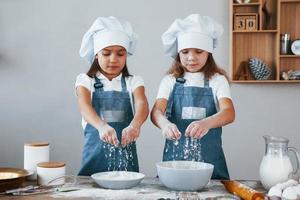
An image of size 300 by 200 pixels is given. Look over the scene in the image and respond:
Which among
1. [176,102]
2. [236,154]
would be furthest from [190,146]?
[236,154]

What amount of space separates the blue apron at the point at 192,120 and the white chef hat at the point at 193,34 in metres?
0.14

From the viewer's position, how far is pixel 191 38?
1.58 m

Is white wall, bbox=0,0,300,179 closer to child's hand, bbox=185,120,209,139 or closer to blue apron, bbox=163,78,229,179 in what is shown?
blue apron, bbox=163,78,229,179

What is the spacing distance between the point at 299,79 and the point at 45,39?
1.58 meters

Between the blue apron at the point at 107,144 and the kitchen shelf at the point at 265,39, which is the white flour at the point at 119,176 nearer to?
the blue apron at the point at 107,144

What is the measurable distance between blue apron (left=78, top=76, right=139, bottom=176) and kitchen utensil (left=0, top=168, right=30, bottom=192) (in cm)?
31

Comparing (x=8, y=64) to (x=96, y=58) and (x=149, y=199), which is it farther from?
(x=149, y=199)

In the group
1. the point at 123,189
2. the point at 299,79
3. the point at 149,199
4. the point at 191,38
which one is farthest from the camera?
the point at 299,79

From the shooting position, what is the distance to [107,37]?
5.08 ft

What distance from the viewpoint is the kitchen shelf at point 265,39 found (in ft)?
8.43

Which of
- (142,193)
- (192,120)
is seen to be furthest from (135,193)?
(192,120)

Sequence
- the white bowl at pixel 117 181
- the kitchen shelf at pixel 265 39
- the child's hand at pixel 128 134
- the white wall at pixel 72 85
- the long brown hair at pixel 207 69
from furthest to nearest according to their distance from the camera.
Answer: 1. the white wall at pixel 72 85
2. the kitchen shelf at pixel 265 39
3. the long brown hair at pixel 207 69
4. the child's hand at pixel 128 134
5. the white bowl at pixel 117 181

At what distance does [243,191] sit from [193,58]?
0.60m

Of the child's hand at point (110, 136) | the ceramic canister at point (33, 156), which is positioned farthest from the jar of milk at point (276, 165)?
the ceramic canister at point (33, 156)
